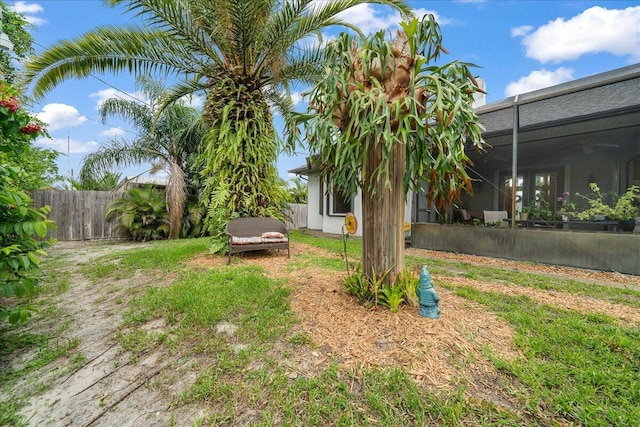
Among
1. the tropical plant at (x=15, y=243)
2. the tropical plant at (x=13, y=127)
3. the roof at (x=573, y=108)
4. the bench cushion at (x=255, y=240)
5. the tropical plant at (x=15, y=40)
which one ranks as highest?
the tropical plant at (x=15, y=40)

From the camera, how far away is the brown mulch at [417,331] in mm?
1954

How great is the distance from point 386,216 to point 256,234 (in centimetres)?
370

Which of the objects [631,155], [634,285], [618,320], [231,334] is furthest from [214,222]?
[631,155]

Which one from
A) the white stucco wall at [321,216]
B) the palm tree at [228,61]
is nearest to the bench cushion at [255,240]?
the palm tree at [228,61]

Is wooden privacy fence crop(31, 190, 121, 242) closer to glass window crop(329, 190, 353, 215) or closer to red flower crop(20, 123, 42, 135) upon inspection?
glass window crop(329, 190, 353, 215)

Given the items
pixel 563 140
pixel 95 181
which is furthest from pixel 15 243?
pixel 563 140

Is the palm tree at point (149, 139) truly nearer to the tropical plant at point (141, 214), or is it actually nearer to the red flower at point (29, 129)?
the tropical plant at point (141, 214)

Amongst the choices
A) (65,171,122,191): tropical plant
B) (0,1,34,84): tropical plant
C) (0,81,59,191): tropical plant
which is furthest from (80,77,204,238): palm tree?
(0,81,59,191): tropical plant

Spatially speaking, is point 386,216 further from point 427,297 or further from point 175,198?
point 175,198

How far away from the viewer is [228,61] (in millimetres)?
5824

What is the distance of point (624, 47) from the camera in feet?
22.2

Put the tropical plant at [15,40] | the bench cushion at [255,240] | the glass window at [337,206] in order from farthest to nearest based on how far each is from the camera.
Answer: the glass window at [337,206] < the tropical plant at [15,40] < the bench cushion at [255,240]

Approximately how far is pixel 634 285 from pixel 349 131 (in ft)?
16.5

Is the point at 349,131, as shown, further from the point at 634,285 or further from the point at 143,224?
the point at 143,224
